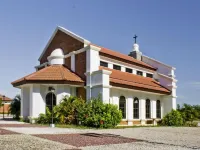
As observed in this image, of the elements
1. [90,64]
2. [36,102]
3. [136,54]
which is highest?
[136,54]

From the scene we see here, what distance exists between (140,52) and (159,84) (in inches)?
232

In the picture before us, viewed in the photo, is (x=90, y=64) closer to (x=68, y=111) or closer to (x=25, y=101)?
(x=68, y=111)

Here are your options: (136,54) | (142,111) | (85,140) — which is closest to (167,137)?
(85,140)

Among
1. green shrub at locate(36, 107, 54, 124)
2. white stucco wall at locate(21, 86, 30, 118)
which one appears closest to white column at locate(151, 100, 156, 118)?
green shrub at locate(36, 107, 54, 124)

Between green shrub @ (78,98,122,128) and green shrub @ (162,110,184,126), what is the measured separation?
9.43 meters

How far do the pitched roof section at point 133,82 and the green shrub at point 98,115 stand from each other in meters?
2.92

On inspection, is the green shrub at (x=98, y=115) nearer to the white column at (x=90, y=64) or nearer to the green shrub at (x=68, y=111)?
the green shrub at (x=68, y=111)

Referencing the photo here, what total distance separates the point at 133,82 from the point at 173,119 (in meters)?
6.01

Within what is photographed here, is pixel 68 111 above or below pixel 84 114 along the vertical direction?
above

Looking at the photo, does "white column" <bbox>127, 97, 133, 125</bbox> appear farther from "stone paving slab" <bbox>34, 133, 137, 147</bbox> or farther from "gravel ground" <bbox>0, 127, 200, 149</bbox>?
"stone paving slab" <bbox>34, 133, 137, 147</bbox>

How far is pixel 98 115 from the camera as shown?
18.6 m

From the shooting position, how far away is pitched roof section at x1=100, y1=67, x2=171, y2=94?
22514 millimetres

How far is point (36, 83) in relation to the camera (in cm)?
2127

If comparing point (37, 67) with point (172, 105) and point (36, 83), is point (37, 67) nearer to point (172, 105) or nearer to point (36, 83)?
point (36, 83)
